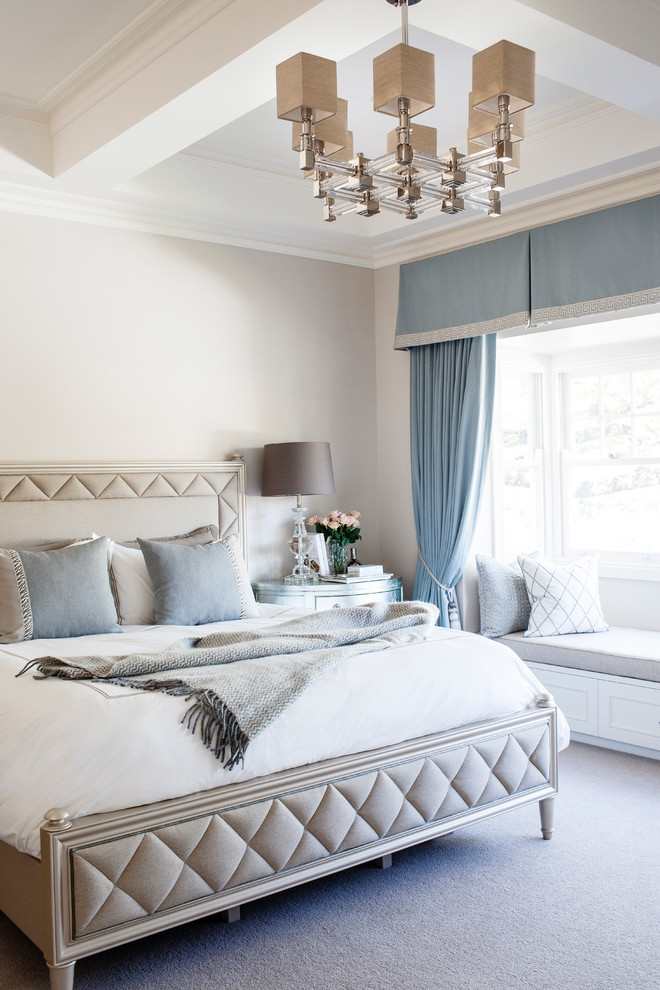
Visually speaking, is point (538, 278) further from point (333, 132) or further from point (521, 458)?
point (333, 132)

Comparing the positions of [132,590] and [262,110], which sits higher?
[262,110]

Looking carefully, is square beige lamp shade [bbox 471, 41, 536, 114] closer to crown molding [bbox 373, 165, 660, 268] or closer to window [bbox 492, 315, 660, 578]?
crown molding [bbox 373, 165, 660, 268]

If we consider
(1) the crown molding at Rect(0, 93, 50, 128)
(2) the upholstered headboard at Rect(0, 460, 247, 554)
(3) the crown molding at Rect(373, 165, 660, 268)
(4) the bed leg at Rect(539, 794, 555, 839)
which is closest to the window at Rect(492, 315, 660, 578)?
(3) the crown molding at Rect(373, 165, 660, 268)

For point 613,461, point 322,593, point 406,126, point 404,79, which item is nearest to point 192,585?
point 322,593

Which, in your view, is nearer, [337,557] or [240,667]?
[240,667]

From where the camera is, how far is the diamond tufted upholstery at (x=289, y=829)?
2318mm

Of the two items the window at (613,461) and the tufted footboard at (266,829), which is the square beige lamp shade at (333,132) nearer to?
the tufted footboard at (266,829)

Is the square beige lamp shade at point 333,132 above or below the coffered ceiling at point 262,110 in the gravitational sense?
below

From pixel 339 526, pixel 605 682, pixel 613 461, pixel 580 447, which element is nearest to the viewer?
pixel 605 682

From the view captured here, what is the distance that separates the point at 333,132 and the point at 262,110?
56.9 inches

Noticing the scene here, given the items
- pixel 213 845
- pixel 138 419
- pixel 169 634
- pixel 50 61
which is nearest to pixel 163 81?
pixel 50 61

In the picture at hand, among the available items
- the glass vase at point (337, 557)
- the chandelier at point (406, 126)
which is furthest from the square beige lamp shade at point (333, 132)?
the glass vase at point (337, 557)

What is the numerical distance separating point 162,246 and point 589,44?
2494mm

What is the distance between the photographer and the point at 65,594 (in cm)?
364
